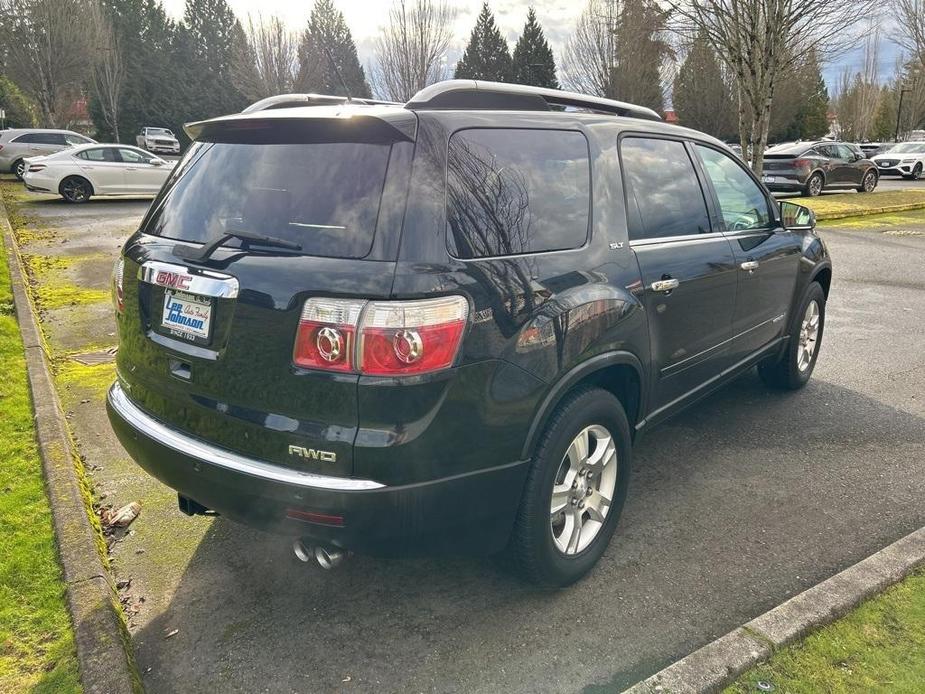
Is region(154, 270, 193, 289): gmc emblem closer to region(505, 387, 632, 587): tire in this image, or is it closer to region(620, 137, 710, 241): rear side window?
region(505, 387, 632, 587): tire

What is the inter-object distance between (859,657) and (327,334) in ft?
6.97

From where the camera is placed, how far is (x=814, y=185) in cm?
2014

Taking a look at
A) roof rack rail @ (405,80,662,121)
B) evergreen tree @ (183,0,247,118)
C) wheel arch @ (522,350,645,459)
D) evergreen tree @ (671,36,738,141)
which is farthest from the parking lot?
evergreen tree @ (183,0,247,118)

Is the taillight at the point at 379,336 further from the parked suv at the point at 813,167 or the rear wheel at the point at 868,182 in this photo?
the rear wheel at the point at 868,182

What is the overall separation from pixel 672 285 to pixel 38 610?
2.95m

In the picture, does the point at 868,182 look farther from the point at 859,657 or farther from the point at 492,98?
the point at 859,657

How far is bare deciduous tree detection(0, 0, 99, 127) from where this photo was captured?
30391mm

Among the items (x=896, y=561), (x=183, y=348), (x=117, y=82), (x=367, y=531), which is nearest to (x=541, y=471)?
(x=367, y=531)

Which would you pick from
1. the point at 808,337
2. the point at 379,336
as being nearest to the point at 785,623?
the point at 379,336

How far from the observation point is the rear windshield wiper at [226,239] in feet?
7.59

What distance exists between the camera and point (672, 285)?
3.21 meters

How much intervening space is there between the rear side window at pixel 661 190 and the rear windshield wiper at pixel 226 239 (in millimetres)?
1559

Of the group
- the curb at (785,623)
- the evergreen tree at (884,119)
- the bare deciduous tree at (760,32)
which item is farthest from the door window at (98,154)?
the evergreen tree at (884,119)

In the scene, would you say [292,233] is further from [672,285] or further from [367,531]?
[672,285]
